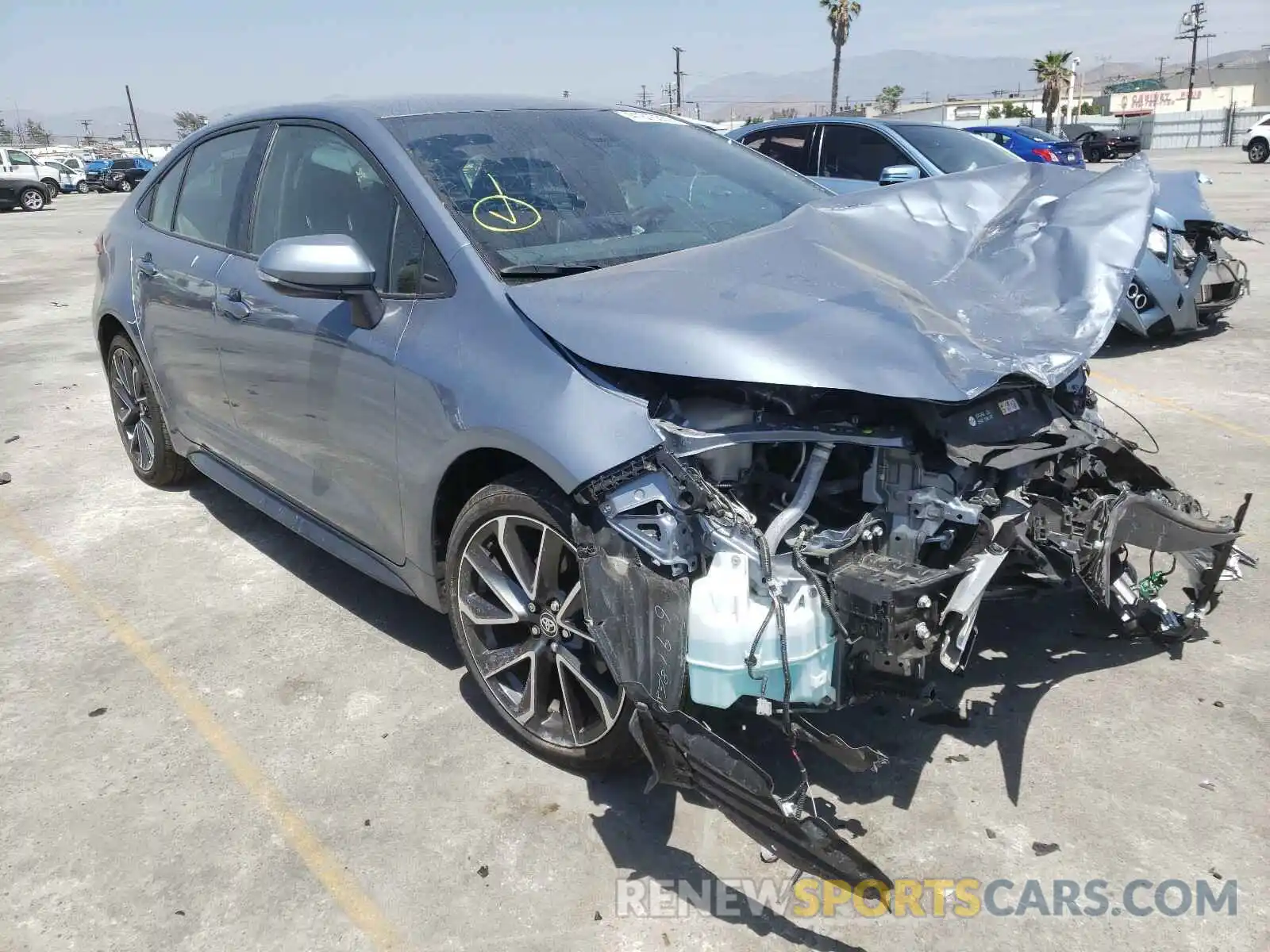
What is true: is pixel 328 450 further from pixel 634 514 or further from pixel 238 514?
pixel 238 514

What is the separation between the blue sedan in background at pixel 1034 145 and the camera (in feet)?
42.4

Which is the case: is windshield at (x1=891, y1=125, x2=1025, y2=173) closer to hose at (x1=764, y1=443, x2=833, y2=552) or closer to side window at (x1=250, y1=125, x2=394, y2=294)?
side window at (x1=250, y1=125, x2=394, y2=294)

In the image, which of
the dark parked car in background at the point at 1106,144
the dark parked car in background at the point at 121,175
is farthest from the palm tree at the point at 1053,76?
the dark parked car in background at the point at 121,175

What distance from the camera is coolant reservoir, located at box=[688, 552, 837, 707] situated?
2.30 m

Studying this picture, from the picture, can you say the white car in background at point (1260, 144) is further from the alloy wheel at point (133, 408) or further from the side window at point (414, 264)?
the side window at point (414, 264)

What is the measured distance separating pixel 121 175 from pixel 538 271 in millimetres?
45551

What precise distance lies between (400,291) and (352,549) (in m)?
0.97

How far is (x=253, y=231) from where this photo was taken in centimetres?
376

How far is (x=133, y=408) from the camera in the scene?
522cm

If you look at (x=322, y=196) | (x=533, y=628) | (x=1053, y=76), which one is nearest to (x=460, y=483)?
(x=533, y=628)

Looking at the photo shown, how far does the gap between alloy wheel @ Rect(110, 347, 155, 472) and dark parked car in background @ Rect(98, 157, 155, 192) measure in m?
41.1

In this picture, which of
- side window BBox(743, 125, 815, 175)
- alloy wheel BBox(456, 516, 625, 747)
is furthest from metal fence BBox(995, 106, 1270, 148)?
alloy wheel BBox(456, 516, 625, 747)

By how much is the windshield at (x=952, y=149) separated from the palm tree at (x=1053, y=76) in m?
53.6

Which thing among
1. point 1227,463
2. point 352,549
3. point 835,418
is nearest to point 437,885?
point 352,549
